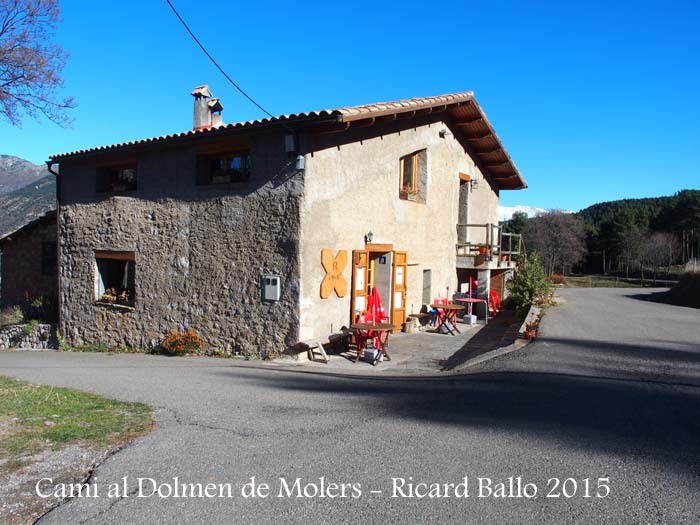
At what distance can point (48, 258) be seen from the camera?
54.3ft

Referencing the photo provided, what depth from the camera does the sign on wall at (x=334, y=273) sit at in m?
10.0

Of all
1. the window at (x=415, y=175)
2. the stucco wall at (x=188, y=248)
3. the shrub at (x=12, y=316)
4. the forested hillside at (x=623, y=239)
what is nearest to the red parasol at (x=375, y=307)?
the stucco wall at (x=188, y=248)

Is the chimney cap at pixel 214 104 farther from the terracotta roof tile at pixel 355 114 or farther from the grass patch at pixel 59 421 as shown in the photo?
the grass patch at pixel 59 421

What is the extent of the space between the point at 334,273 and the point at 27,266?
479 inches

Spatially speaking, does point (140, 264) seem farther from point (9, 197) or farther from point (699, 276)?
point (9, 197)

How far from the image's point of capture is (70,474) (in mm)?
3820

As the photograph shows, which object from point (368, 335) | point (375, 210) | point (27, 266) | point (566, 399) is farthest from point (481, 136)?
point (27, 266)

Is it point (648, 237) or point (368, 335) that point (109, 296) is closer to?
point (368, 335)

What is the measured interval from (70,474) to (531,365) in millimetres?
6228

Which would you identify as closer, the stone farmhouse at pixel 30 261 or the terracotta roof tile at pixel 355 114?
the terracotta roof tile at pixel 355 114

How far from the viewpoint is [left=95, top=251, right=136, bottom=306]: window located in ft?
42.0

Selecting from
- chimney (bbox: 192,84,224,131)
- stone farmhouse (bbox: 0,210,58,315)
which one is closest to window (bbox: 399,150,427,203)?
chimney (bbox: 192,84,224,131)

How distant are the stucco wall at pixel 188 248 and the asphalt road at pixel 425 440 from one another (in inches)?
78.1

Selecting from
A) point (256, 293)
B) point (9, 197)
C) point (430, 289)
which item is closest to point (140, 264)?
point (256, 293)
